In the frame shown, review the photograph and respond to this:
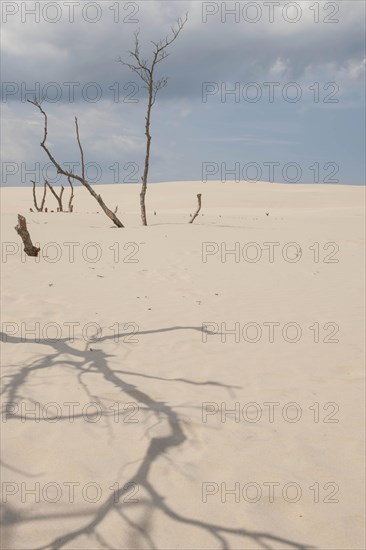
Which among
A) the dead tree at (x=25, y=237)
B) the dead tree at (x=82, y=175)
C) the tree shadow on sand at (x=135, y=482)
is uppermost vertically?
the dead tree at (x=82, y=175)

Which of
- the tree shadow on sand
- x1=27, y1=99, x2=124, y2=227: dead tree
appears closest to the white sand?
the tree shadow on sand

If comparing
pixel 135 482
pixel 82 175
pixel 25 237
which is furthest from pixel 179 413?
pixel 82 175

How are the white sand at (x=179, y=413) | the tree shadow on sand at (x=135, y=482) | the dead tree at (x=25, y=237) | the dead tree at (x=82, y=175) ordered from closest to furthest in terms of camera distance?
the tree shadow on sand at (x=135, y=482)
the white sand at (x=179, y=413)
the dead tree at (x=25, y=237)
the dead tree at (x=82, y=175)

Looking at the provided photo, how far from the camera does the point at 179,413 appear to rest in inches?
154

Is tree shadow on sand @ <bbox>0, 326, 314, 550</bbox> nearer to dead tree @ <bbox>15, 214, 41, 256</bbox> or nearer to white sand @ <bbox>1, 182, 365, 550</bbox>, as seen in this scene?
white sand @ <bbox>1, 182, 365, 550</bbox>

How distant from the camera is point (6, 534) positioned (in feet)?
8.28

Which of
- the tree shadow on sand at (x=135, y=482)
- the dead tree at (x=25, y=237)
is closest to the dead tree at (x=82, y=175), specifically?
the dead tree at (x=25, y=237)

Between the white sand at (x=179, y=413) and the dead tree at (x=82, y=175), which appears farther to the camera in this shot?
the dead tree at (x=82, y=175)

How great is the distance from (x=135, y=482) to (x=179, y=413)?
3.20 feet

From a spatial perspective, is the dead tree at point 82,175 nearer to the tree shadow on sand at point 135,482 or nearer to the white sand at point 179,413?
the white sand at point 179,413

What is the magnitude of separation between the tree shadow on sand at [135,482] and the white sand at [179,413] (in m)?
0.01

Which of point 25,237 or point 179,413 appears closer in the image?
point 179,413

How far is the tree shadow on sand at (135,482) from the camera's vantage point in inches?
101

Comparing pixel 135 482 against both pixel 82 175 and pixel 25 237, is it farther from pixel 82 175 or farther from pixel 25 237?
pixel 82 175
